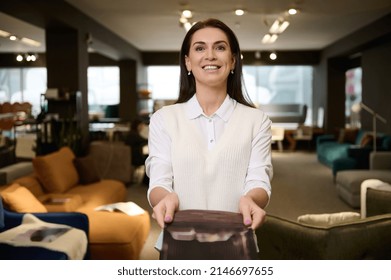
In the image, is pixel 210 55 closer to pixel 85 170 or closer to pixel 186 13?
pixel 85 170

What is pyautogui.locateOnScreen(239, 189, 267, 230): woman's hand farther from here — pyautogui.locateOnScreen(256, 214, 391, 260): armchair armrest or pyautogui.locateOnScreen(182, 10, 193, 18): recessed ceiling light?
pyautogui.locateOnScreen(182, 10, 193, 18): recessed ceiling light

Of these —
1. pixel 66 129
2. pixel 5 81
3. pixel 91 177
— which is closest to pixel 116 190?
pixel 91 177

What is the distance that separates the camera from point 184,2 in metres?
4.57

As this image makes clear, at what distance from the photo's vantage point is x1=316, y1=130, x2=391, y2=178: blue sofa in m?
4.81

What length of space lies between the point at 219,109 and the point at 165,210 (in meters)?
0.25

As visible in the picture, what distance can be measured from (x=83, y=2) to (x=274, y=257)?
3923 mm

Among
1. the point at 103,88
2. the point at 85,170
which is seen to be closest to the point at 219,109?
the point at 85,170

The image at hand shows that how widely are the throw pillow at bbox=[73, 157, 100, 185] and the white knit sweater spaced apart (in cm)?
326

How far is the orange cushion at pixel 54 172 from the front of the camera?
3639 mm

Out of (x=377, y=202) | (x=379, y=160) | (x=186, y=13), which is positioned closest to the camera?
(x=377, y=202)

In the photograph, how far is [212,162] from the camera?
41.4 inches

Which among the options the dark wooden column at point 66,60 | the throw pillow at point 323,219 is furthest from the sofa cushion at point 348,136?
the throw pillow at point 323,219

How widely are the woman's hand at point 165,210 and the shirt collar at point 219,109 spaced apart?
0.61 feet
